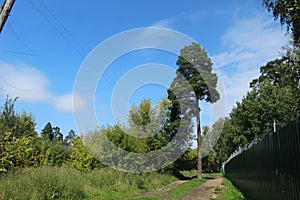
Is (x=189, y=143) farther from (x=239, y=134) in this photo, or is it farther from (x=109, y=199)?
(x=109, y=199)

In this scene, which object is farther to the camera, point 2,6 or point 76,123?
point 76,123

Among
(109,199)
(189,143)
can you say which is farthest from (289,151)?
(189,143)

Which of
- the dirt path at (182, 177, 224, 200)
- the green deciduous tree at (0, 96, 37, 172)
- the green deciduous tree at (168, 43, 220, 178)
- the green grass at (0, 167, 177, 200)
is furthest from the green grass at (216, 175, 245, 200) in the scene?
the green deciduous tree at (168, 43, 220, 178)

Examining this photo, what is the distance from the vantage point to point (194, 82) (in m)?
26.1

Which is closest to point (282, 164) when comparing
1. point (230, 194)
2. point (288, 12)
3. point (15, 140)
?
point (288, 12)

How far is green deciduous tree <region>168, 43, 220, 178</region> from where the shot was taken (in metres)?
26.0

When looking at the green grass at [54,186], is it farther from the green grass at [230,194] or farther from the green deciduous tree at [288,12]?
the green deciduous tree at [288,12]

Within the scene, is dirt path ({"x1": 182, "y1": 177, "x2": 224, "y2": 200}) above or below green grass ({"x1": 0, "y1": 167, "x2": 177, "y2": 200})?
below

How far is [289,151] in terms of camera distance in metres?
4.13

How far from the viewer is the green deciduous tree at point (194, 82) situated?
26.0 metres

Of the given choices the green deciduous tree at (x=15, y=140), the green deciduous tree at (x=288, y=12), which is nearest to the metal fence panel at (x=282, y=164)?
the green deciduous tree at (x=288, y=12)

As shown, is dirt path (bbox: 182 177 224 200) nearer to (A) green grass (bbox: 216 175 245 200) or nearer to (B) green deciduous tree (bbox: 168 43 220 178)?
(A) green grass (bbox: 216 175 245 200)

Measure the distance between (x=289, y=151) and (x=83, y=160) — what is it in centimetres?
1914

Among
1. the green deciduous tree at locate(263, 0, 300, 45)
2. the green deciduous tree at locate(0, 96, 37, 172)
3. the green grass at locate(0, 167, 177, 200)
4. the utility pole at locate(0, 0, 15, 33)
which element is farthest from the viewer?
the green deciduous tree at locate(0, 96, 37, 172)
